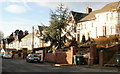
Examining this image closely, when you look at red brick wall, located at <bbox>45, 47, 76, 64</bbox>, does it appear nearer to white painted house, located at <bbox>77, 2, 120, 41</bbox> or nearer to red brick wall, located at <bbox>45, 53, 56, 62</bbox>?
red brick wall, located at <bbox>45, 53, 56, 62</bbox>

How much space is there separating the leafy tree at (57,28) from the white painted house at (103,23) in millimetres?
10936

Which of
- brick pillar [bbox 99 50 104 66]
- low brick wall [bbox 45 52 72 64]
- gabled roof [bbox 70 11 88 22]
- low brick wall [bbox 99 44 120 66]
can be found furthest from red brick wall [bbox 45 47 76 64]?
gabled roof [bbox 70 11 88 22]

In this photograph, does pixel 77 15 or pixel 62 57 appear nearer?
pixel 62 57

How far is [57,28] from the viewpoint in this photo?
42438 millimetres

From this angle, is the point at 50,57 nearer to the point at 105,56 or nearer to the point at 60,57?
the point at 60,57

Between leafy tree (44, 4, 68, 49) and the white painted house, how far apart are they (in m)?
10.9

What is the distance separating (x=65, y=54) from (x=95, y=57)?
20.5 ft

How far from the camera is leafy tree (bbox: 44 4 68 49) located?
41.9 metres

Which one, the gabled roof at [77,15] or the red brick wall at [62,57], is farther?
the gabled roof at [77,15]

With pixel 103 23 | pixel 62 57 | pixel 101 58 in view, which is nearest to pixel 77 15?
pixel 103 23

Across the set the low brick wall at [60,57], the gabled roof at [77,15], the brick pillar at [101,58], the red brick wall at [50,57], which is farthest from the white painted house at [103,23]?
the brick pillar at [101,58]

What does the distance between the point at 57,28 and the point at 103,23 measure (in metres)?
13.1

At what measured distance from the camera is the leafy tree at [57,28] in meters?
41.9

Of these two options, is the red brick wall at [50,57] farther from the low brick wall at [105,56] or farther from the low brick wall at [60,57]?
the low brick wall at [105,56]
